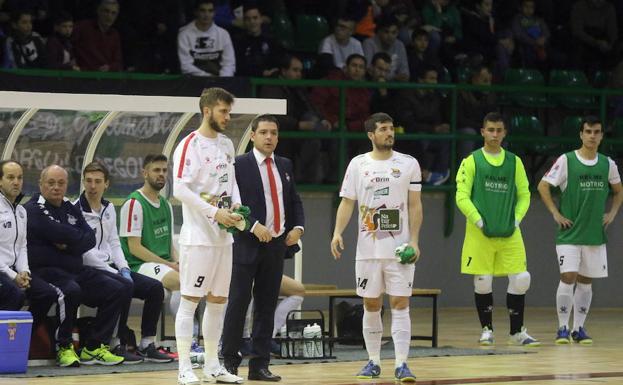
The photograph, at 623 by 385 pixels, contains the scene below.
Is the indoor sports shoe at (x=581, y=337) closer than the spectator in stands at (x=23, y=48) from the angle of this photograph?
Yes

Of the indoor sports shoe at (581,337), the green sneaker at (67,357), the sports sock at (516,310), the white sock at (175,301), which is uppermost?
the white sock at (175,301)

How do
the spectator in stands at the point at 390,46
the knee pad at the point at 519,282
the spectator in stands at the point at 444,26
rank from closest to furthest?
the knee pad at the point at 519,282 → the spectator in stands at the point at 390,46 → the spectator in stands at the point at 444,26

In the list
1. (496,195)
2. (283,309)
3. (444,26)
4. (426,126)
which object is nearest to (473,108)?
(426,126)

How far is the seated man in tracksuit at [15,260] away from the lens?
12.1 m

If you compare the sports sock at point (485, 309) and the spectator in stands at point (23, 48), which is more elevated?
the spectator in stands at point (23, 48)

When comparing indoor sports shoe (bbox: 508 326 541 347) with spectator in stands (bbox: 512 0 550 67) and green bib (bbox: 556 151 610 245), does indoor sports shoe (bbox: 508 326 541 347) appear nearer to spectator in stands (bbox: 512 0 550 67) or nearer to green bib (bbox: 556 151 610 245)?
green bib (bbox: 556 151 610 245)

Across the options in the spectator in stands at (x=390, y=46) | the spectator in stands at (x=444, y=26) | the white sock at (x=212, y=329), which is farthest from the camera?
the spectator in stands at (x=444, y=26)

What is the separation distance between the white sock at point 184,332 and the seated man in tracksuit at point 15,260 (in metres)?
1.84

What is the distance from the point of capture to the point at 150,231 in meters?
13.8

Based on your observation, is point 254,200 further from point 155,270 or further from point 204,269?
point 155,270

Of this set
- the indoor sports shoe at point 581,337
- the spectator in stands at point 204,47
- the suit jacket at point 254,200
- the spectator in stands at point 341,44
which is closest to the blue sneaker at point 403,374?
the suit jacket at point 254,200

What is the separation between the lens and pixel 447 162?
19953 mm

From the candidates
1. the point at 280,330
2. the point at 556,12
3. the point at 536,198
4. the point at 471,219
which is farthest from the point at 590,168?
the point at 556,12

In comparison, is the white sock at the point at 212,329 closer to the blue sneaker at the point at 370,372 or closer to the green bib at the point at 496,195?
the blue sneaker at the point at 370,372
